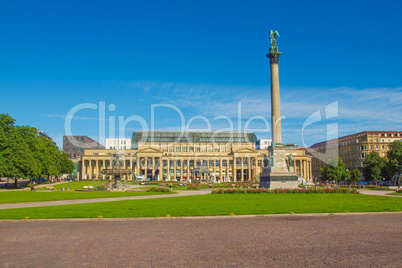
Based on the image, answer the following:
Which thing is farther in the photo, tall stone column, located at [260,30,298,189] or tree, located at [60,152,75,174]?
tree, located at [60,152,75,174]

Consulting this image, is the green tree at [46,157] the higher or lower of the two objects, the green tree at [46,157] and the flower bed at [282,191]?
the higher

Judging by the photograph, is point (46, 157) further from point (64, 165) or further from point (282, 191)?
point (282, 191)

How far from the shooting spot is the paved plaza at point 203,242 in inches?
444

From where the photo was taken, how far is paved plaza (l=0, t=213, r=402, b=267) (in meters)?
11.3

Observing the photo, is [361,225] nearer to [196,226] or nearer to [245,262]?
[196,226]

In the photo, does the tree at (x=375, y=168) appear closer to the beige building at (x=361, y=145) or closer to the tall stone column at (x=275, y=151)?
Result: the beige building at (x=361, y=145)

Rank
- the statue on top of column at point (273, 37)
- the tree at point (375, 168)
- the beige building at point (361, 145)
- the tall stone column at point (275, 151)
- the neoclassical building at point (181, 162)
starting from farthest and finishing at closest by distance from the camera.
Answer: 1. the neoclassical building at point (181, 162)
2. the beige building at point (361, 145)
3. the tree at point (375, 168)
4. the statue on top of column at point (273, 37)
5. the tall stone column at point (275, 151)

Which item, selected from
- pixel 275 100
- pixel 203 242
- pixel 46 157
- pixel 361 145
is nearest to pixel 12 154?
pixel 46 157

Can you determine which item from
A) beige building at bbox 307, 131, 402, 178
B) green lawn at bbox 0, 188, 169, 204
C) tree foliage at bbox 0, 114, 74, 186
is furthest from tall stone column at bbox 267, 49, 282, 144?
beige building at bbox 307, 131, 402, 178

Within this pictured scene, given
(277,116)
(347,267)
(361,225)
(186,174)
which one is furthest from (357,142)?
(347,267)

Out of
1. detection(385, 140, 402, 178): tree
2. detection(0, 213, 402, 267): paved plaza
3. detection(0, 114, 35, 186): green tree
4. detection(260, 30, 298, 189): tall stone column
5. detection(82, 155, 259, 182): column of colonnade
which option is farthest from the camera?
detection(82, 155, 259, 182): column of colonnade

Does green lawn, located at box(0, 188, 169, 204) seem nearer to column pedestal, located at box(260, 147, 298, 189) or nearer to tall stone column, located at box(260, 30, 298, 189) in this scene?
column pedestal, located at box(260, 147, 298, 189)

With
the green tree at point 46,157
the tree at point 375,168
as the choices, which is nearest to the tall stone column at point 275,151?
the green tree at point 46,157

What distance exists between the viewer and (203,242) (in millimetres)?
14430
